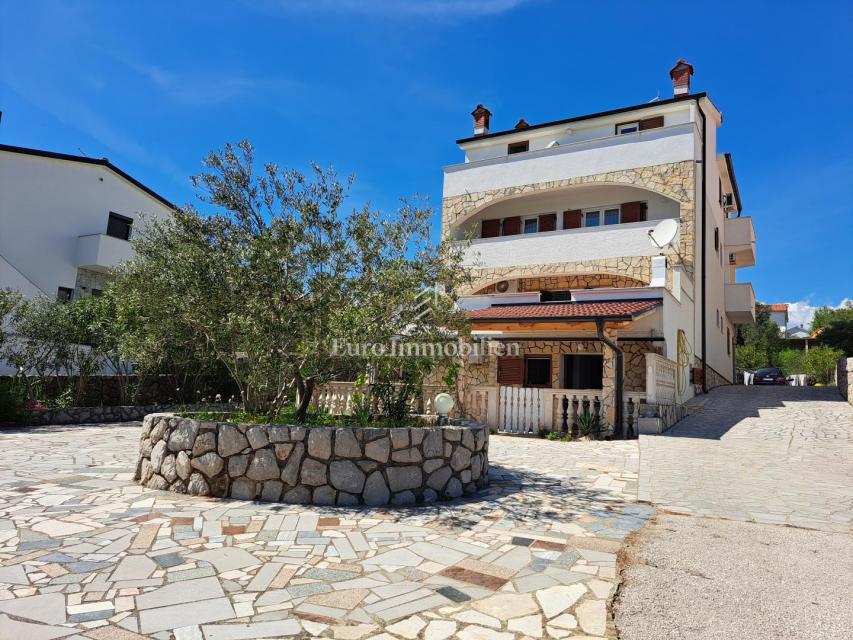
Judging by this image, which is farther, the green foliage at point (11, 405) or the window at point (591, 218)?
the window at point (591, 218)

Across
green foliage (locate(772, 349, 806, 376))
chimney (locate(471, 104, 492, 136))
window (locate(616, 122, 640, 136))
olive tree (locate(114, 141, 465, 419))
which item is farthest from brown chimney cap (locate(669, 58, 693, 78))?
green foliage (locate(772, 349, 806, 376))

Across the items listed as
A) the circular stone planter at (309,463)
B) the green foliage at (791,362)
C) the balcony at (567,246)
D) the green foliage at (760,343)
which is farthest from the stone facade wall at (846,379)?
the green foliage at (760,343)

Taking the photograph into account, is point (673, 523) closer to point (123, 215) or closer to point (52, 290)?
point (52, 290)

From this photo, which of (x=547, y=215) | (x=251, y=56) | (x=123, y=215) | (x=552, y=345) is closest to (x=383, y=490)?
(x=251, y=56)

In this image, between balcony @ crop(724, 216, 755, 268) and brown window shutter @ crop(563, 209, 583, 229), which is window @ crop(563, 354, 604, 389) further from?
balcony @ crop(724, 216, 755, 268)

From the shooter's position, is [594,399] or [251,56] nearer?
[251,56]

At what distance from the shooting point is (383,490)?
5.94 meters

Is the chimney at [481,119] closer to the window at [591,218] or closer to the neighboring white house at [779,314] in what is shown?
the window at [591,218]

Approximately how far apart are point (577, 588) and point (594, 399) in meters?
9.00

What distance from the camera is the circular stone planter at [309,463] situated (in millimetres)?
5891

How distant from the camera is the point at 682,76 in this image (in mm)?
18953

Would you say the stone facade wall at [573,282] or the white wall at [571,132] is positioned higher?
the white wall at [571,132]

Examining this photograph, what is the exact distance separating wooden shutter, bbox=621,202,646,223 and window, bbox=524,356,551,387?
580cm

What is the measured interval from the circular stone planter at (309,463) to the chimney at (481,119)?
1923cm
